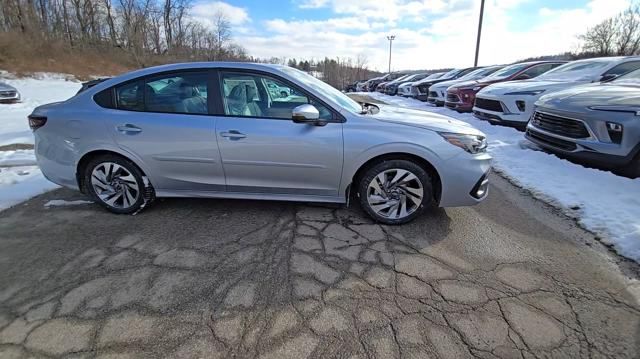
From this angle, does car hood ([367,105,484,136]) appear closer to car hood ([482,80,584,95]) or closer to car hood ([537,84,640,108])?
car hood ([537,84,640,108])

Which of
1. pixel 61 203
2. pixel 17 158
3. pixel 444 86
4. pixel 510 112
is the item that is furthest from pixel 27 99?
pixel 510 112

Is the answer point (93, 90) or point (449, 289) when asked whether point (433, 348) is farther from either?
point (93, 90)

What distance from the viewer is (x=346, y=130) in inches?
123

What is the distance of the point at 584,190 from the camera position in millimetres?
3990

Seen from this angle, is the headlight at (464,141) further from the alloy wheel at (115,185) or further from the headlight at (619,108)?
the alloy wheel at (115,185)

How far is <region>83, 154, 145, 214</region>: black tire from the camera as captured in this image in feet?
11.3

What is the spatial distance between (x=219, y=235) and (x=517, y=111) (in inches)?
267

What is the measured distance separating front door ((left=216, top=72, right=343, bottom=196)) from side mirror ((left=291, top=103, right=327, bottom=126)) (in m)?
0.09

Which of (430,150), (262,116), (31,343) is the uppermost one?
(262,116)

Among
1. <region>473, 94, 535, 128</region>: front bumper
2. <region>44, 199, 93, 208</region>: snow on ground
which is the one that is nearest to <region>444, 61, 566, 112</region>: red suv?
<region>473, 94, 535, 128</region>: front bumper

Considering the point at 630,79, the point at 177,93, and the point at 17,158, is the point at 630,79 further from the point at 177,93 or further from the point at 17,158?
the point at 17,158

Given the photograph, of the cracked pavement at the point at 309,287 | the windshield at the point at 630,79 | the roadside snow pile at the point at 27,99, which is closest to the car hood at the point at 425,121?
the cracked pavement at the point at 309,287

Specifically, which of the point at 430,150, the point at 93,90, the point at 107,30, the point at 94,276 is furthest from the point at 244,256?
the point at 107,30

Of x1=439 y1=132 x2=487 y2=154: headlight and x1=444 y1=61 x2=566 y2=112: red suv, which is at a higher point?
x1=444 y1=61 x2=566 y2=112: red suv
